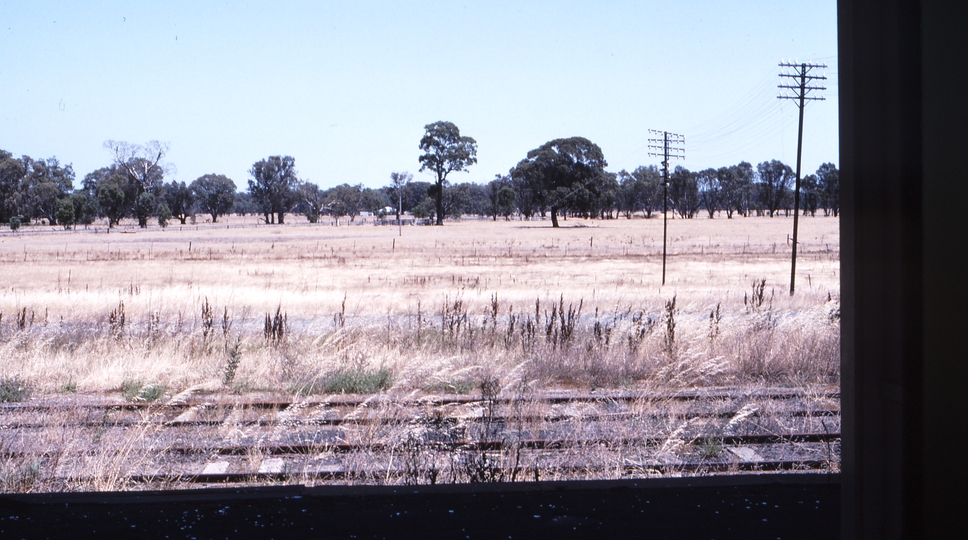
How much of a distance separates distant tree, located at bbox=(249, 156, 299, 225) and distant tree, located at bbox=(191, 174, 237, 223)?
26.6 feet

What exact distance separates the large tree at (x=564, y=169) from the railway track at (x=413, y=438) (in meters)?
83.8

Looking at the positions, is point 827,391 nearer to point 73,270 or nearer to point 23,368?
point 23,368

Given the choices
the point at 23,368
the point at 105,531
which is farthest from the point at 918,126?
the point at 23,368

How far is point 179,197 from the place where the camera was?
123562mm

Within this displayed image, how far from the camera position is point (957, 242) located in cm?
205

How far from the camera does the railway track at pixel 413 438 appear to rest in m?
5.86

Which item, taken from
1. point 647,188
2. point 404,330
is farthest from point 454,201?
point 404,330

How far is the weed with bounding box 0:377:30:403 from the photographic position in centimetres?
889

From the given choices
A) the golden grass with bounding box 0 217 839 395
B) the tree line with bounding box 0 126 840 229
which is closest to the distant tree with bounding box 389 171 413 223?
the tree line with bounding box 0 126 840 229

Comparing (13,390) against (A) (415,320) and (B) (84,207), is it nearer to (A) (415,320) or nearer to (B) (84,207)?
(A) (415,320)

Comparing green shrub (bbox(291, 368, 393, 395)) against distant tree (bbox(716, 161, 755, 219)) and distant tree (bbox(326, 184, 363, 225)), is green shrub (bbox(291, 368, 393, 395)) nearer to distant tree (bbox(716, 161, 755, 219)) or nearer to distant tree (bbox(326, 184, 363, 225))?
distant tree (bbox(326, 184, 363, 225))

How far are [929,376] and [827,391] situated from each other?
737 cm

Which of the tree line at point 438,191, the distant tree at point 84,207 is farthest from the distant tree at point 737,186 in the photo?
the distant tree at point 84,207

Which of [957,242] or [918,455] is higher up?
[957,242]
